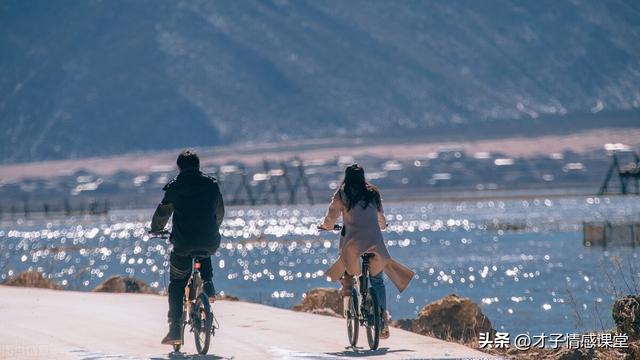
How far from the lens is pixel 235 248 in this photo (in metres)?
99.1

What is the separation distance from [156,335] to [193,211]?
221cm

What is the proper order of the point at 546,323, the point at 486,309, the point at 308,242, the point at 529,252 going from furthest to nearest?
the point at 308,242, the point at 529,252, the point at 486,309, the point at 546,323

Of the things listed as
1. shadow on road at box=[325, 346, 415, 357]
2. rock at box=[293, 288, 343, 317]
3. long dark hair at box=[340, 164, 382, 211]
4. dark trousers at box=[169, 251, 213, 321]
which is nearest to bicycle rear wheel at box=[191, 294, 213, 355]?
dark trousers at box=[169, 251, 213, 321]

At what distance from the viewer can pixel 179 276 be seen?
54.6ft

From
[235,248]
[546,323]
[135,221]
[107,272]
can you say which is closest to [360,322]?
[546,323]

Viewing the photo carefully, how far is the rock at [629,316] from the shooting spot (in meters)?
16.9

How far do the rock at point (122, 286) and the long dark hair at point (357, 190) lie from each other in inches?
469

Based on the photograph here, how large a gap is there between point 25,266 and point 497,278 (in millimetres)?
24937

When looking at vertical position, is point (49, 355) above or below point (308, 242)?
below

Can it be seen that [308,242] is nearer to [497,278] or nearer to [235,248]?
[235,248]

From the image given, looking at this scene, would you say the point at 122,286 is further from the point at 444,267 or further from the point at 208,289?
the point at 444,267

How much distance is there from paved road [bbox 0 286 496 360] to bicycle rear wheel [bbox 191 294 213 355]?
14 cm

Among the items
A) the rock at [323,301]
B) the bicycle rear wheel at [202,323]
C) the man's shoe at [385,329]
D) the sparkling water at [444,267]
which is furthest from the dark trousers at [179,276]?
the rock at [323,301]

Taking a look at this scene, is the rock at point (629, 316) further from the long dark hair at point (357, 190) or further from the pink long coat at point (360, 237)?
the long dark hair at point (357, 190)
